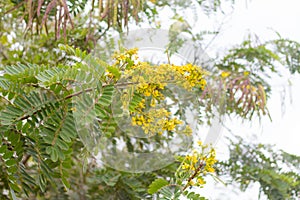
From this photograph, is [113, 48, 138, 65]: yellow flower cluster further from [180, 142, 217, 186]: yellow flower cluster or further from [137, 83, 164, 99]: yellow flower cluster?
[180, 142, 217, 186]: yellow flower cluster

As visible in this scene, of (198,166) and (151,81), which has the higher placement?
(151,81)

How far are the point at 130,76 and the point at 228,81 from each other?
0.70 metres

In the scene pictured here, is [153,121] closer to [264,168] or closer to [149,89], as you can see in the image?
[149,89]

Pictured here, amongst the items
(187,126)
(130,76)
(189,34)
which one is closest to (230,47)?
(189,34)

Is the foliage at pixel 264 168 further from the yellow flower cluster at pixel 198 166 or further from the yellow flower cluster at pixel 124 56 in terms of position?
the yellow flower cluster at pixel 124 56

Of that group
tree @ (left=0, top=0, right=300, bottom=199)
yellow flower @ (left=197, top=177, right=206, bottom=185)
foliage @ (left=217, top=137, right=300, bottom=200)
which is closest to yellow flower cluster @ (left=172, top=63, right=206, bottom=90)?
tree @ (left=0, top=0, right=300, bottom=199)

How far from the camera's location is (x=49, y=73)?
69cm

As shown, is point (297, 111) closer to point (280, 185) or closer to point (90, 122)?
point (280, 185)

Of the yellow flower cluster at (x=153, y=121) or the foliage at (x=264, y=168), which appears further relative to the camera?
the foliage at (x=264, y=168)

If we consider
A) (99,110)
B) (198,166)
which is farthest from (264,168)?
(99,110)

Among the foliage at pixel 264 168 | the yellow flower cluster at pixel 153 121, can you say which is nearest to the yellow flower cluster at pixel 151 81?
the yellow flower cluster at pixel 153 121

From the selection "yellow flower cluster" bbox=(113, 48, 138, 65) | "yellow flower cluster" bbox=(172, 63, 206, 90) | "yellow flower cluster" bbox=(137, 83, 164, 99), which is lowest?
"yellow flower cluster" bbox=(137, 83, 164, 99)

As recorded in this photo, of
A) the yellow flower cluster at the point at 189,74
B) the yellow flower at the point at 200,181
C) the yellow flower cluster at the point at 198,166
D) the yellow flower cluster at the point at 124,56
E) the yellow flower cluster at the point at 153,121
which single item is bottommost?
the yellow flower at the point at 200,181

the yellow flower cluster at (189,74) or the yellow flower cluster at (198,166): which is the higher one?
the yellow flower cluster at (189,74)
